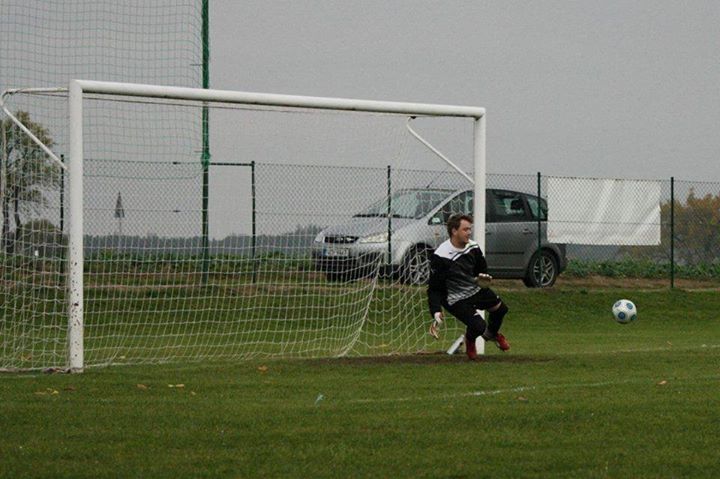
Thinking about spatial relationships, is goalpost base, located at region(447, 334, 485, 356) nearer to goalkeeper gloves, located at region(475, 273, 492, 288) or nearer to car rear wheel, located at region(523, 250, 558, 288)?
goalkeeper gloves, located at region(475, 273, 492, 288)

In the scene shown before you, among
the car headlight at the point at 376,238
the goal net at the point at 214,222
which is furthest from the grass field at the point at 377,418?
the car headlight at the point at 376,238

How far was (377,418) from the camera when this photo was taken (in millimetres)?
9281

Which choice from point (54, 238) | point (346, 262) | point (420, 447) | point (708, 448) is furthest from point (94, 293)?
point (708, 448)

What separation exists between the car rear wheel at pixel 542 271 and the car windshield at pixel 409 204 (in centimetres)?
766

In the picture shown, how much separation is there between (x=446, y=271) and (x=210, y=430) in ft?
19.5

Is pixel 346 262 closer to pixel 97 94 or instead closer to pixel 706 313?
pixel 97 94

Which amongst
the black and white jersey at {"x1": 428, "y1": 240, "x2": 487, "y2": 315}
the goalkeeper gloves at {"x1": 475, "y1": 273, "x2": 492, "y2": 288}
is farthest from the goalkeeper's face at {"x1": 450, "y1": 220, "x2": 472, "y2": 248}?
the goalkeeper gloves at {"x1": 475, "y1": 273, "x2": 492, "y2": 288}

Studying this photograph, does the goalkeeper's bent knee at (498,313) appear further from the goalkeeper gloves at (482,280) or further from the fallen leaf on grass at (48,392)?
the fallen leaf on grass at (48,392)

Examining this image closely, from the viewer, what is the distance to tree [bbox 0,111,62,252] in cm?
1375

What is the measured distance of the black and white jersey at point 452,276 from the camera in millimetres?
14289

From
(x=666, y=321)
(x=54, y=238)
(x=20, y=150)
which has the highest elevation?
(x=20, y=150)

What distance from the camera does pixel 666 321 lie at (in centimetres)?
2395

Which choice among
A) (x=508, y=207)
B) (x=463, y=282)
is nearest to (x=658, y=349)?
(x=463, y=282)

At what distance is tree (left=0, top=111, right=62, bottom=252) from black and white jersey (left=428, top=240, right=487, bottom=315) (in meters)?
4.19
